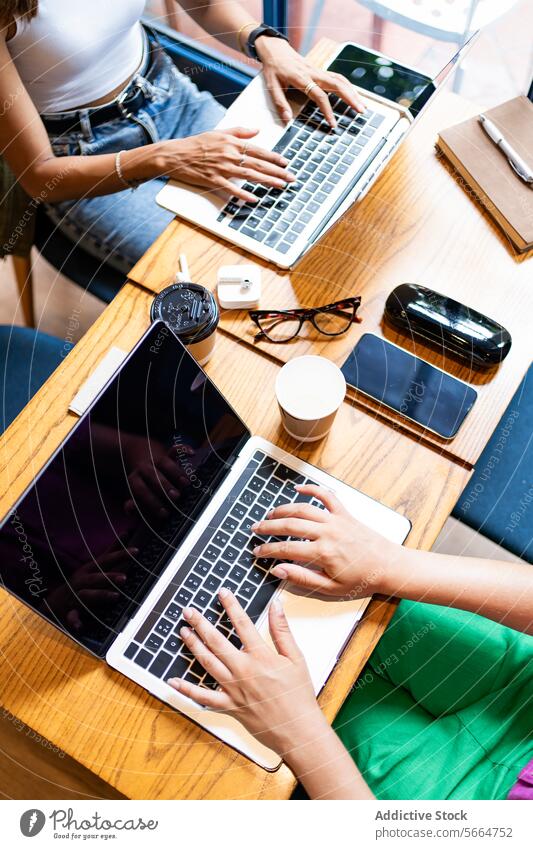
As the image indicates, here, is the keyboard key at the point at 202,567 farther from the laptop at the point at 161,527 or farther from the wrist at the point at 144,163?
the wrist at the point at 144,163

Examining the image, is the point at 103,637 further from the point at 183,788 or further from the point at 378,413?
the point at 378,413

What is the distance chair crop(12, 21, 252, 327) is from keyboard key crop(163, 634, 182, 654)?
0.69 metres

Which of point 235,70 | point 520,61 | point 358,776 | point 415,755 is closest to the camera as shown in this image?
point 358,776

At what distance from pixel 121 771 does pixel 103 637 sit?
0.14 meters

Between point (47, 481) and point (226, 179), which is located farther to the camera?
point (226, 179)

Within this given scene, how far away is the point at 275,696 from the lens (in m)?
0.79

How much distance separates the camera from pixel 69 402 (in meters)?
0.95

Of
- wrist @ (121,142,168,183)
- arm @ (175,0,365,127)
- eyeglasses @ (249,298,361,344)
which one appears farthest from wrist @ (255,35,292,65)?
eyeglasses @ (249,298,361,344)

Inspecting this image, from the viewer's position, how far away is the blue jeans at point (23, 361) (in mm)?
1219

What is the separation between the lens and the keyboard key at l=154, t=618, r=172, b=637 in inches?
32.2

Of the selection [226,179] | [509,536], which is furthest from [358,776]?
[226,179]

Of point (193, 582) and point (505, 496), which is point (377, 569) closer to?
point (193, 582)

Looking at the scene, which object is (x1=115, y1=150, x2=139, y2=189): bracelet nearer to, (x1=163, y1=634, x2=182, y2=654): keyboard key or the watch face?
the watch face

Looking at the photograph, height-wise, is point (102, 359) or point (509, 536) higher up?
point (509, 536)
